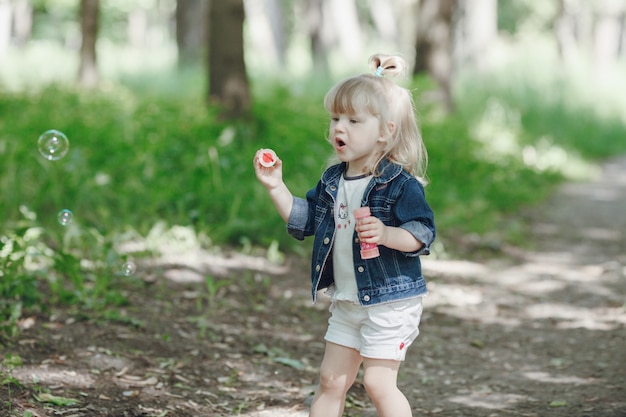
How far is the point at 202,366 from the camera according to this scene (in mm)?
4305

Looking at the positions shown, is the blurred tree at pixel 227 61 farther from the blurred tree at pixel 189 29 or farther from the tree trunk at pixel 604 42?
the tree trunk at pixel 604 42

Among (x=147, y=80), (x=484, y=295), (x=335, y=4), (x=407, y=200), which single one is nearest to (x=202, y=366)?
(x=407, y=200)

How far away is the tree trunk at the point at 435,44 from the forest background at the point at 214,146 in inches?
1.0

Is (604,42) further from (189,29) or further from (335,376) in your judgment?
(335,376)

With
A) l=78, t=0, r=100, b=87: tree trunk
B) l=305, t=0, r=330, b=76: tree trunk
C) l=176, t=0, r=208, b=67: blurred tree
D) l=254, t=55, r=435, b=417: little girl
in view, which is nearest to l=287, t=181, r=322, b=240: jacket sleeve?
l=254, t=55, r=435, b=417: little girl

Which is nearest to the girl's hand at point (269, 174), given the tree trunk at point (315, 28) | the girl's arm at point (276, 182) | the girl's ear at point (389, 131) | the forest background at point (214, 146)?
the girl's arm at point (276, 182)

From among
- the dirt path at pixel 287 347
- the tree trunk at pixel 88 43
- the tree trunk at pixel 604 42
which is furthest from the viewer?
the tree trunk at pixel 604 42

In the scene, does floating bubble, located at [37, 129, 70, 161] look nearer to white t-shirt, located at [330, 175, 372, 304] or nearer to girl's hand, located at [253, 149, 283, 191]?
girl's hand, located at [253, 149, 283, 191]

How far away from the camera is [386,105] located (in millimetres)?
3102

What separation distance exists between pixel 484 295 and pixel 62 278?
3.09m

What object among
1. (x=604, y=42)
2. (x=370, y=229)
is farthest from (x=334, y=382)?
(x=604, y=42)

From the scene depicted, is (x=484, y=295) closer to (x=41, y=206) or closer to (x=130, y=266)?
(x=130, y=266)

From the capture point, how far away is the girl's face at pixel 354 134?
3074 millimetres

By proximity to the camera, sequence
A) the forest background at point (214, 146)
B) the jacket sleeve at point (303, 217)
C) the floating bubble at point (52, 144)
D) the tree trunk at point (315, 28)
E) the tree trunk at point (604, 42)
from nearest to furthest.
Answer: the jacket sleeve at point (303, 217) → the floating bubble at point (52, 144) → the forest background at point (214, 146) → the tree trunk at point (604, 42) → the tree trunk at point (315, 28)
